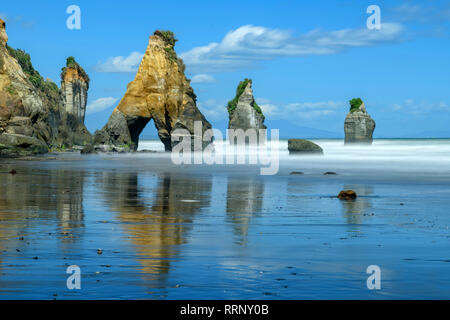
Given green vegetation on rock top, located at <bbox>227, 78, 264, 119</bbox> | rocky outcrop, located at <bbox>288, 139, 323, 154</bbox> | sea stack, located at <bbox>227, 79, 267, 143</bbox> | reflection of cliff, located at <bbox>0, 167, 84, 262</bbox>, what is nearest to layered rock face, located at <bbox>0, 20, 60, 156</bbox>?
rocky outcrop, located at <bbox>288, 139, 323, 154</bbox>

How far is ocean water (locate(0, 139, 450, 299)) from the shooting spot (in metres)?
9.66

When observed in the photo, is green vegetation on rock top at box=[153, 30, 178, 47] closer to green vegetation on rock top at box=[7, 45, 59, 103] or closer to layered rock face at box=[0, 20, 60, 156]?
layered rock face at box=[0, 20, 60, 156]

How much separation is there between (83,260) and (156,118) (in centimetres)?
9260

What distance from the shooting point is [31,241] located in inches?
535

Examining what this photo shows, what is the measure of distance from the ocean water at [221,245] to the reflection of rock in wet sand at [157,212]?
4cm

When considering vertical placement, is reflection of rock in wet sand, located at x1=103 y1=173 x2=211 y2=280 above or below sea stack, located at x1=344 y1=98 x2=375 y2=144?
below

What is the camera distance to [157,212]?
1970 cm

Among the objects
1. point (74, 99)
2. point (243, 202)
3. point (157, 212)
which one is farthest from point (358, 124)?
point (157, 212)

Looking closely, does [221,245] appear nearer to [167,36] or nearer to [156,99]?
[156,99]

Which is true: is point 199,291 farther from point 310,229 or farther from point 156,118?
point 156,118

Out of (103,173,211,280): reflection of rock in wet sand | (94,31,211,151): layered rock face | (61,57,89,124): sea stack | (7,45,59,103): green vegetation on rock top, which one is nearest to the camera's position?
(103,173,211,280): reflection of rock in wet sand

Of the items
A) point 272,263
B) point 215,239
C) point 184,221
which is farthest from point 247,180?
point 272,263

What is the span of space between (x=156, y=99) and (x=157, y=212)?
8344 centimetres

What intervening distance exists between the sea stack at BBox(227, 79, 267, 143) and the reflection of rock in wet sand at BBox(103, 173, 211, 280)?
11805cm
